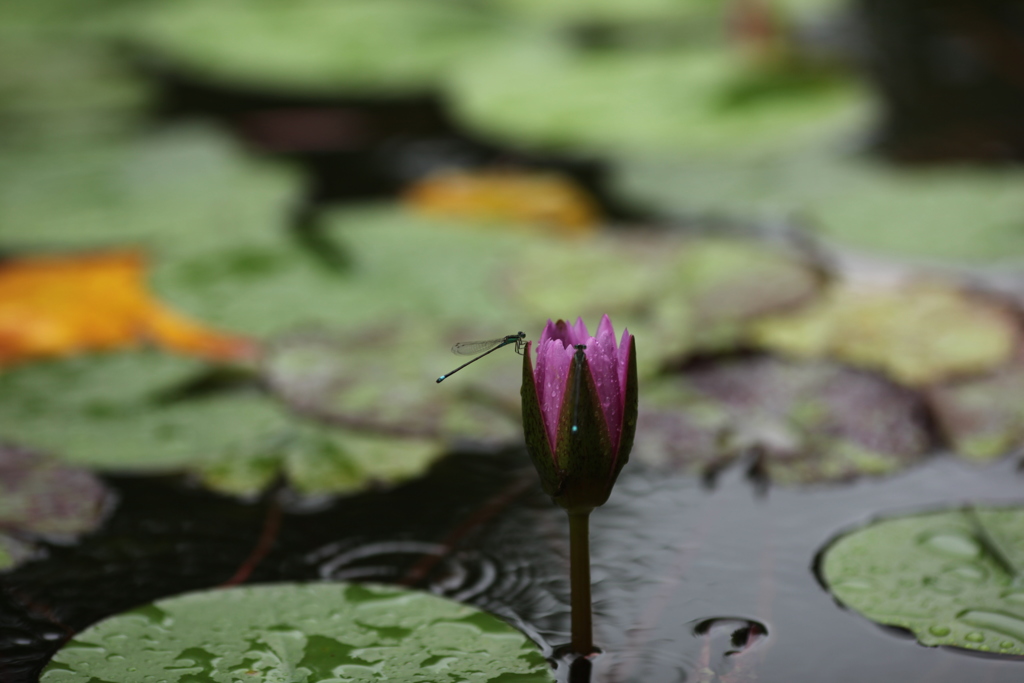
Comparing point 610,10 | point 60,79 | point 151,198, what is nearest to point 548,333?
point 151,198

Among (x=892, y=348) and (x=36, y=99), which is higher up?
(x=36, y=99)

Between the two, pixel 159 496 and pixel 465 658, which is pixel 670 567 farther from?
pixel 159 496

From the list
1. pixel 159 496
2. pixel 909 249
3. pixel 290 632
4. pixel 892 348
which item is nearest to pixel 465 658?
pixel 290 632

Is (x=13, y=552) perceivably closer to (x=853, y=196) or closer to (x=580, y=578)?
(x=580, y=578)

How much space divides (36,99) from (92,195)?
1.12 metres

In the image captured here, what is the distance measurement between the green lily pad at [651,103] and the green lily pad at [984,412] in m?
1.25

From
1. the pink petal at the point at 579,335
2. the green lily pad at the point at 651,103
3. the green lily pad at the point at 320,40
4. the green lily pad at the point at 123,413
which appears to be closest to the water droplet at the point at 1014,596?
the pink petal at the point at 579,335

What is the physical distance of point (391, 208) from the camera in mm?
2498

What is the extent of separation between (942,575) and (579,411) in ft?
1.82

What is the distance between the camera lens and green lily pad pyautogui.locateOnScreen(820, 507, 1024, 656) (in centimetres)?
113

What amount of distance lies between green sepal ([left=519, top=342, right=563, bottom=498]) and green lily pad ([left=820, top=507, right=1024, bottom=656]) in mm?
419

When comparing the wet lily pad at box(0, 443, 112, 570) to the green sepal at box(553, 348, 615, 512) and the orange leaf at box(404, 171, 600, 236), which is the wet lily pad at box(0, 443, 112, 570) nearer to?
the green sepal at box(553, 348, 615, 512)

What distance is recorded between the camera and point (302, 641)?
1111mm

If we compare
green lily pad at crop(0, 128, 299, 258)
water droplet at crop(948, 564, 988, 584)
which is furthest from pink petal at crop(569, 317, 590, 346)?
green lily pad at crop(0, 128, 299, 258)
